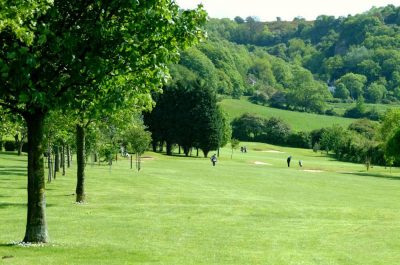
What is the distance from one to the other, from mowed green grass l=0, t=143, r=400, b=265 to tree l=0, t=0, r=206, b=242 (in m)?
4.66

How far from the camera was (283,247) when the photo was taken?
2086cm

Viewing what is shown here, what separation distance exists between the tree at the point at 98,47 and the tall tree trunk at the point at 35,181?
0.50 m

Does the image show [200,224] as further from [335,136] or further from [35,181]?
[335,136]

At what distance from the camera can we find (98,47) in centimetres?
1595

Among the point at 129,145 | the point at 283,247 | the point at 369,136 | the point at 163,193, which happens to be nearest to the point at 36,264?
the point at 283,247

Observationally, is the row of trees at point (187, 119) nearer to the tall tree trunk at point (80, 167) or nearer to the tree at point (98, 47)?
the tall tree trunk at point (80, 167)

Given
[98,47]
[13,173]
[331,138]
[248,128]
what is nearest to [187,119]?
[331,138]

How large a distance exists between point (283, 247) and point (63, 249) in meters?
8.18

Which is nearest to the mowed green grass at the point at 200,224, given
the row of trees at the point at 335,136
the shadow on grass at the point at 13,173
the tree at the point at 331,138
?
the shadow on grass at the point at 13,173

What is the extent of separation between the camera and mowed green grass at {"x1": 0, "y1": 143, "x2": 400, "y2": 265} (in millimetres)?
17672

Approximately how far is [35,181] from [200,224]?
1097 centimetres

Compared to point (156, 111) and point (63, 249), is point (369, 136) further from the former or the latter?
point (63, 249)

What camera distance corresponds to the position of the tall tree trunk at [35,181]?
17.2m

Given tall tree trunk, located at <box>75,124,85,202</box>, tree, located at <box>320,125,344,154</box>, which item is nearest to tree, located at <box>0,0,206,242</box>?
tall tree trunk, located at <box>75,124,85,202</box>
